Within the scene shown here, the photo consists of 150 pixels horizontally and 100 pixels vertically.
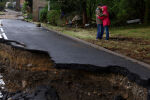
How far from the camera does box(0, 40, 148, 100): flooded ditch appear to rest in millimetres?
5906

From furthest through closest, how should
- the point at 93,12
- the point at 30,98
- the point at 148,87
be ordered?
1. the point at 93,12
2. the point at 30,98
3. the point at 148,87

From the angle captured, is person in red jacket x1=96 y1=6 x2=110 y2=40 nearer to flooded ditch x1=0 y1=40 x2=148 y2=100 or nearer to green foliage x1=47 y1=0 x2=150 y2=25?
flooded ditch x1=0 y1=40 x2=148 y2=100

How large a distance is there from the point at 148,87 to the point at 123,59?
118 inches

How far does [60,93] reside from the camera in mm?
6438

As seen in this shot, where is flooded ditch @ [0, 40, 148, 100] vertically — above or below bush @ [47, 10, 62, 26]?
below

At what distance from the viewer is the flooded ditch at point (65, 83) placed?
5906 millimetres

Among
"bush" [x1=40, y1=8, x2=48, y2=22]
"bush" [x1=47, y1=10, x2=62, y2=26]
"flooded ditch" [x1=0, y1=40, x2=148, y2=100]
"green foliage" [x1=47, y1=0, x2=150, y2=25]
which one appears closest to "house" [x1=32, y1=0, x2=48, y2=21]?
"bush" [x1=40, y1=8, x2=48, y2=22]

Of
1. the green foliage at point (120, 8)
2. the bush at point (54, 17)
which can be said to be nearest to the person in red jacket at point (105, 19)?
the green foliage at point (120, 8)

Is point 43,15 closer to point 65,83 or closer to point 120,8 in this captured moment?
point 120,8

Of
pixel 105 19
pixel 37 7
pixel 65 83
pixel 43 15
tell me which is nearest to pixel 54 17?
pixel 43 15

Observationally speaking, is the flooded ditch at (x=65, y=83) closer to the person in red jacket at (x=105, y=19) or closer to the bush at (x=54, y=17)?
the person in red jacket at (x=105, y=19)

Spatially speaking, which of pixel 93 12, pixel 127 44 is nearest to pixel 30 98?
pixel 127 44

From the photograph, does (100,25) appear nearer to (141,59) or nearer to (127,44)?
(127,44)

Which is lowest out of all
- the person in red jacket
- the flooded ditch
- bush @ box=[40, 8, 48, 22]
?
the flooded ditch
